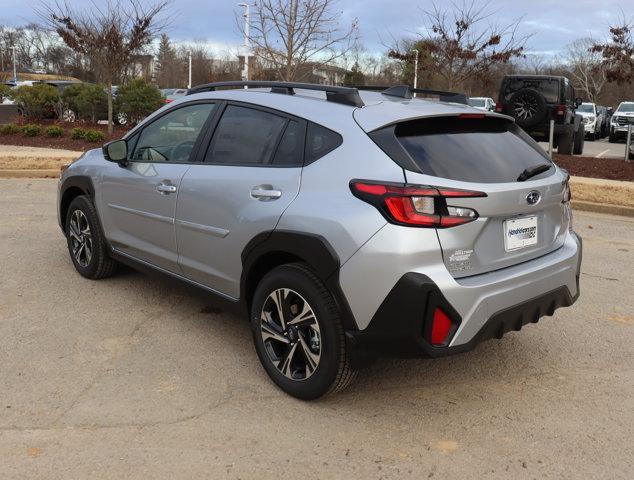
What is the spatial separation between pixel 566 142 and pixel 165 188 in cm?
1458

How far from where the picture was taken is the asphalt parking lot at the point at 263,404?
2.81 metres

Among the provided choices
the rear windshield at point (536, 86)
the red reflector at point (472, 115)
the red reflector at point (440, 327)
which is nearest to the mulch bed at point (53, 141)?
the rear windshield at point (536, 86)

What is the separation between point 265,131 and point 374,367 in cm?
158

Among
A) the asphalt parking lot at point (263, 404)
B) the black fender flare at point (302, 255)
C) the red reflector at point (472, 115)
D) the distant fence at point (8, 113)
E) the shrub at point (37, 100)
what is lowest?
the asphalt parking lot at point (263, 404)

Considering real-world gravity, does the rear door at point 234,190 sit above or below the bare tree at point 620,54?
below

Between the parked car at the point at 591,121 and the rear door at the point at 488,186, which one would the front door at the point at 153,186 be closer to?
the rear door at the point at 488,186

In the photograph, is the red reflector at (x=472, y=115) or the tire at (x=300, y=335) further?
the red reflector at (x=472, y=115)

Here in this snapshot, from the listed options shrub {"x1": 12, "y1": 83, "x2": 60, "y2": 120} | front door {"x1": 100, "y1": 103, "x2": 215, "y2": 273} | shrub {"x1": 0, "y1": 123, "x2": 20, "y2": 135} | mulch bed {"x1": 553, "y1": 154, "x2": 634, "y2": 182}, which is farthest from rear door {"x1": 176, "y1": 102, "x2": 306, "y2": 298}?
shrub {"x1": 12, "y1": 83, "x2": 60, "y2": 120}

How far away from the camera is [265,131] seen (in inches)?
144

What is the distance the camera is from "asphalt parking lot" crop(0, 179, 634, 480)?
2811 mm

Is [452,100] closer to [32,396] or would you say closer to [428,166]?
[428,166]

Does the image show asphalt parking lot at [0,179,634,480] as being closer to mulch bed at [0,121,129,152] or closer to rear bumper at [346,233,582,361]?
rear bumper at [346,233,582,361]

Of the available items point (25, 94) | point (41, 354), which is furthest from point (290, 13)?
point (41, 354)

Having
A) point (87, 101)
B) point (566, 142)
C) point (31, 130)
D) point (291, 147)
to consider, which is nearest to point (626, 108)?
point (566, 142)
